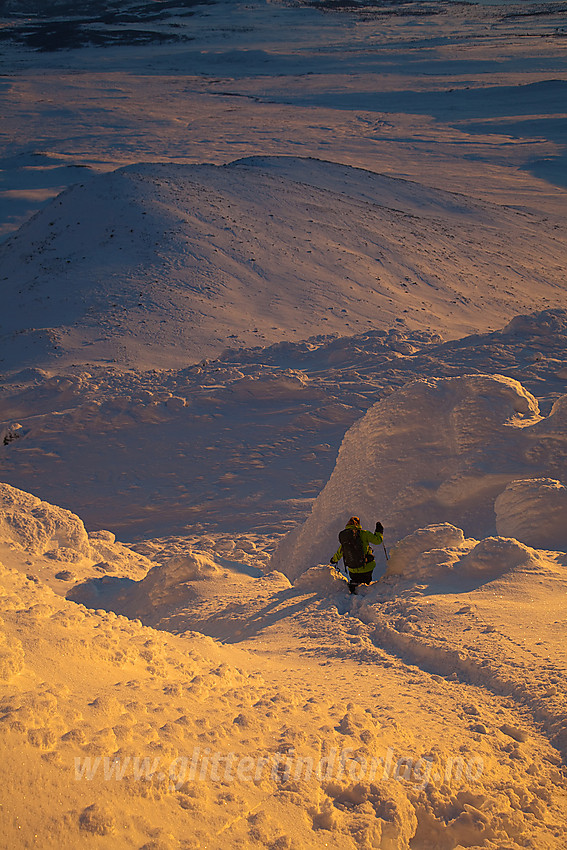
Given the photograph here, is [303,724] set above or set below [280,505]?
above

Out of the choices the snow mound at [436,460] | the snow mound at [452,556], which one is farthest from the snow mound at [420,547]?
the snow mound at [436,460]

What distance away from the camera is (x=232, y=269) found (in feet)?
47.5

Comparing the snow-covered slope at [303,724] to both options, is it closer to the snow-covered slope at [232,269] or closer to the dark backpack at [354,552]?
the dark backpack at [354,552]

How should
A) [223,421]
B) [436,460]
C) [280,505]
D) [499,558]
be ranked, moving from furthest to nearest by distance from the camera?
[223,421] → [280,505] → [436,460] → [499,558]

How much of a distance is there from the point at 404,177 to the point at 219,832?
2530cm

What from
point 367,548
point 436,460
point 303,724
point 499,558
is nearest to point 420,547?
point 367,548

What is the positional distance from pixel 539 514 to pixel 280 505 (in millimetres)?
3533

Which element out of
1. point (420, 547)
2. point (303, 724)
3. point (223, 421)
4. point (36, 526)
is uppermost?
point (303, 724)

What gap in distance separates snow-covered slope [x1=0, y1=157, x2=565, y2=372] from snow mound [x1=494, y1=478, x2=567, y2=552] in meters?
7.52

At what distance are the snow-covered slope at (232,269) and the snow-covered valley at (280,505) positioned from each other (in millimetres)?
75

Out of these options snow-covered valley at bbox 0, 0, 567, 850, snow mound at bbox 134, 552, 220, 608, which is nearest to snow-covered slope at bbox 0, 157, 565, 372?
snow-covered valley at bbox 0, 0, 567, 850

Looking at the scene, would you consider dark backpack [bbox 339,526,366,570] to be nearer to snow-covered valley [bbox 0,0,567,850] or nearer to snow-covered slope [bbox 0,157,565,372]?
snow-covered valley [bbox 0,0,567,850]

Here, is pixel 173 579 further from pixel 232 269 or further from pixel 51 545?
pixel 232 269

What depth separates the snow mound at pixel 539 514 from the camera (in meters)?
4.89
